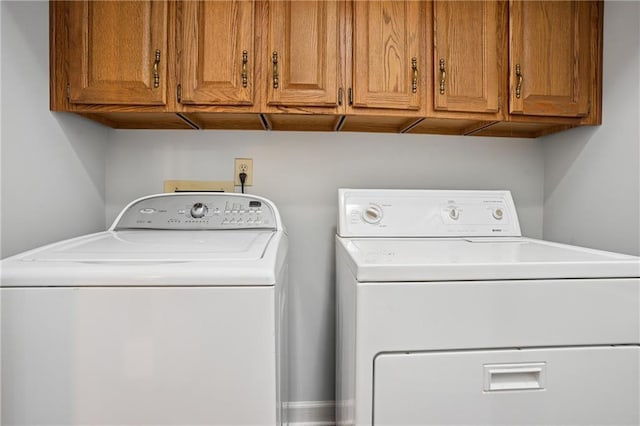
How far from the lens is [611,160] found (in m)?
1.26

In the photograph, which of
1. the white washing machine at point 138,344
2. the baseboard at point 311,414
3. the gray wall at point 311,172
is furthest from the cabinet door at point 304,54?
the baseboard at point 311,414

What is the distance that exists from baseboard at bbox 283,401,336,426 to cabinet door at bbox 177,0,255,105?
136cm

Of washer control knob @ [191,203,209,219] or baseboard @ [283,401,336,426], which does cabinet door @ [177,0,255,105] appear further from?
baseboard @ [283,401,336,426]

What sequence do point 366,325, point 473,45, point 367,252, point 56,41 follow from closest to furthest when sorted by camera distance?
point 366,325 → point 367,252 → point 56,41 → point 473,45

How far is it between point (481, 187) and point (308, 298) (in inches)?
38.7

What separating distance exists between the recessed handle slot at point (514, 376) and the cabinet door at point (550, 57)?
35.5 inches

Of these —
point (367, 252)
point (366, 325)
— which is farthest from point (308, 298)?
point (366, 325)

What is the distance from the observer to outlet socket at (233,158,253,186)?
1.52 metres

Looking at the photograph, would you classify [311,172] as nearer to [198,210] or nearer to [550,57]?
[198,210]

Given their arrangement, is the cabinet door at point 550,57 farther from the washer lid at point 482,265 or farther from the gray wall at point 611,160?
the washer lid at point 482,265

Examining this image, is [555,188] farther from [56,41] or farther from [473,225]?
[56,41]

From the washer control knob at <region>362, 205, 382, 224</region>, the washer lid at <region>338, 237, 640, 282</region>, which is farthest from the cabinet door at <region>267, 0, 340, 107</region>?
the washer lid at <region>338, 237, 640, 282</region>

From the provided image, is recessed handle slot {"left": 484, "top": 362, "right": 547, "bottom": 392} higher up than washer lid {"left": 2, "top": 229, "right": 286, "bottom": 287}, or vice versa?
washer lid {"left": 2, "top": 229, "right": 286, "bottom": 287}

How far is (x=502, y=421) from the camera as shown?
2.76ft
